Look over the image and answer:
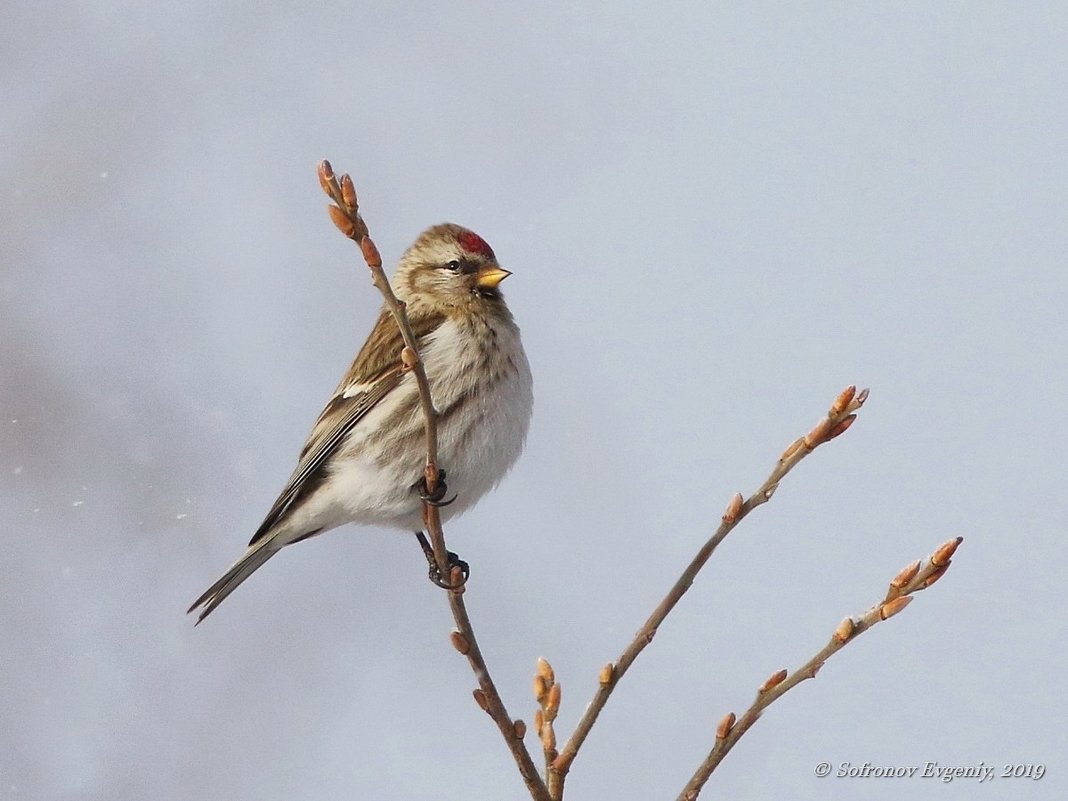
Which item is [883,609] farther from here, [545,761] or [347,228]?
[347,228]

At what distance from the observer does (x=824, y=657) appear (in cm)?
213

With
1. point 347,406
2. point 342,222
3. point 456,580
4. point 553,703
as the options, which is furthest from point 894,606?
point 347,406

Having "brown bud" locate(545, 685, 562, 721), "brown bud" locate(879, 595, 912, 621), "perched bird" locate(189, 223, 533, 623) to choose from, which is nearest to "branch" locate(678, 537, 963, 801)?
"brown bud" locate(879, 595, 912, 621)

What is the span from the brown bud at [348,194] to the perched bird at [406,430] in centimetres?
158

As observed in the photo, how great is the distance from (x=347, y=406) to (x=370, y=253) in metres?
1.73

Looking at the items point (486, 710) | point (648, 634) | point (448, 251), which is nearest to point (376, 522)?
point (448, 251)

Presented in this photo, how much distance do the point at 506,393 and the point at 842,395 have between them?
170cm

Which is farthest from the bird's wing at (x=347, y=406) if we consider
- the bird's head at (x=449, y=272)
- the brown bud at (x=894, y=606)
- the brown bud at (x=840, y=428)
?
the brown bud at (x=894, y=606)

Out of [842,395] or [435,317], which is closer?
[842,395]

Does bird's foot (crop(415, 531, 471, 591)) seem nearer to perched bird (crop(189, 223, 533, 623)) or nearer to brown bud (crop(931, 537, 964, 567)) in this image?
perched bird (crop(189, 223, 533, 623))

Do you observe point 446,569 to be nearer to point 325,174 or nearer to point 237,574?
point 325,174

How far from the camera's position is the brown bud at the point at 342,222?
212 centimetres

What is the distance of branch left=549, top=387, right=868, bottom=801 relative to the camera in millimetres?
2193

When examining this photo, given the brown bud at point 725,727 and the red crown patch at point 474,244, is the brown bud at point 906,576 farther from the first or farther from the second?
the red crown patch at point 474,244
